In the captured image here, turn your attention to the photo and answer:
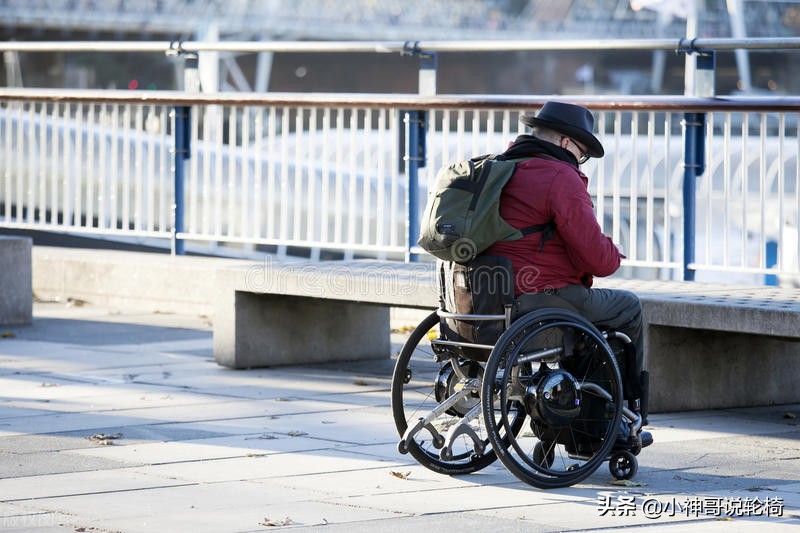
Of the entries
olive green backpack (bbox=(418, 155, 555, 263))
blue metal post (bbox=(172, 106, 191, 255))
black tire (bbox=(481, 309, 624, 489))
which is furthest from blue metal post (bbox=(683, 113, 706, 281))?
blue metal post (bbox=(172, 106, 191, 255))

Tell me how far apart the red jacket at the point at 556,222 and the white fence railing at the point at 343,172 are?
106 inches

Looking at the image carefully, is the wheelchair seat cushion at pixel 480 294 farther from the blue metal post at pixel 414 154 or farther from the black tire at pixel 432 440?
the blue metal post at pixel 414 154

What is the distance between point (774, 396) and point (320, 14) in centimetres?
7015

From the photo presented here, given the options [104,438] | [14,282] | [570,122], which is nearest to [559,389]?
[570,122]

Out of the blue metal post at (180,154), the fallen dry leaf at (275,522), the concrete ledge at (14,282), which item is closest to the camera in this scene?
the fallen dry leaf at (275,522)

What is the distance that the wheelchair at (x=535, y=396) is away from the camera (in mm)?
5625

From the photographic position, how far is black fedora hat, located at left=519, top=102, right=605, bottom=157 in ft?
19.3

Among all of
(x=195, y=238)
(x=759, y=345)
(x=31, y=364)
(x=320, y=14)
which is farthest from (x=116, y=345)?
(x=320, y=14)

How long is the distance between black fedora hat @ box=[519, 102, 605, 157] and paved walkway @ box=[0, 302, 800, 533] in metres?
1.30

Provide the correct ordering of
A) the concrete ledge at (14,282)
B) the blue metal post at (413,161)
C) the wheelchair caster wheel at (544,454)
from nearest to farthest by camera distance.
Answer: the wheelchair caster wheel at (544,454), the blue metal post at (413,161), the concrete ledge at (14,282)

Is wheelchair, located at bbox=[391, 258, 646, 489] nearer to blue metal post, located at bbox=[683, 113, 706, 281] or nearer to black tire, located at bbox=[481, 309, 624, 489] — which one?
black tire, located at bbox=[481, 309, 624, 489]

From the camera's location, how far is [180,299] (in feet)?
37.8

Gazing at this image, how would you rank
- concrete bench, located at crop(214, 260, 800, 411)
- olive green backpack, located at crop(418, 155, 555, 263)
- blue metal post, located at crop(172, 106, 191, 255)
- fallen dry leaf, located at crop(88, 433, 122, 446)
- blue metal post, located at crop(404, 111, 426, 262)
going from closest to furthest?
1. olive green backpack, located at crop(418, 155, 555, 263)
2. fallen dry leaf, located at crop(88, 433, 122, 446)
3. concrete bench, located at crop(214, 260, 800, 411)
4. blue metal post, located at crop(404, 111, 426, 262)
5. blue metal post, located at crop(172, 106, 191, 255)

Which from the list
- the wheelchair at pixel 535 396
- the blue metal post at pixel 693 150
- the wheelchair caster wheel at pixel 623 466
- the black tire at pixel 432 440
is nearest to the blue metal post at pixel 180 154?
the blue metal post at pixel 693 150
